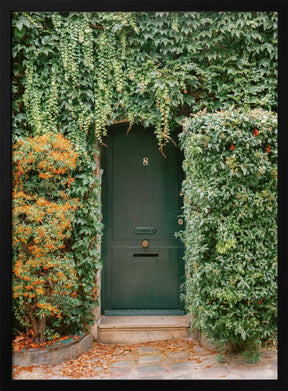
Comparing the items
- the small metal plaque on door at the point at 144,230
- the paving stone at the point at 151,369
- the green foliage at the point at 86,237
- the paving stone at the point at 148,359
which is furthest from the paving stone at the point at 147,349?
the small metal plaque on door at the point at 144,230

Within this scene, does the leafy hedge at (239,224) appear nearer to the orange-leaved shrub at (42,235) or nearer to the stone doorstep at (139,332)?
the stone doorstep at (139,332)

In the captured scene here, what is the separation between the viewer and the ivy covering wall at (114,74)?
4.14 metres

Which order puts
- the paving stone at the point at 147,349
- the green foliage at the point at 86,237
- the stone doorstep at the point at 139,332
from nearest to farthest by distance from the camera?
1. the paving stone at the point at 147,349
2. the green foliage at the point at 86,237
3. the stone doorstep at the point at 139,332

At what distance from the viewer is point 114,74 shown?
4.25 m

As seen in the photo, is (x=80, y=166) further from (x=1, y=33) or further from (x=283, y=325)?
(x=283, y=325)

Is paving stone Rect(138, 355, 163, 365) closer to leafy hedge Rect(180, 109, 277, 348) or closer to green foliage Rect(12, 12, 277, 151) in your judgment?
leafy hedge Rect(180, 109, 277, 348)

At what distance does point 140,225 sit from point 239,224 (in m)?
1.56

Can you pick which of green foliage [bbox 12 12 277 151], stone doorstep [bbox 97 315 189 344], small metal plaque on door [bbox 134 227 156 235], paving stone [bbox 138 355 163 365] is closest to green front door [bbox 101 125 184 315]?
small metal plaque on door [bbox 134 227 156 235]

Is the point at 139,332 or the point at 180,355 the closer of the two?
the point at 180,355

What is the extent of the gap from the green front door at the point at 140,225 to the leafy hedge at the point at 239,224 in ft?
3.66

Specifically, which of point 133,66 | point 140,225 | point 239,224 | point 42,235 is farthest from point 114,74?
point 239,224

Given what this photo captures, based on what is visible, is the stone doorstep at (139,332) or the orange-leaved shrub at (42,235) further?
the stone doorstep at (139,332)

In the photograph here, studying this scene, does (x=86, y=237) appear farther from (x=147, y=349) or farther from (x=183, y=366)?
(x=183, y=366)

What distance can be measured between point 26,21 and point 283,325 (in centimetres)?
406
